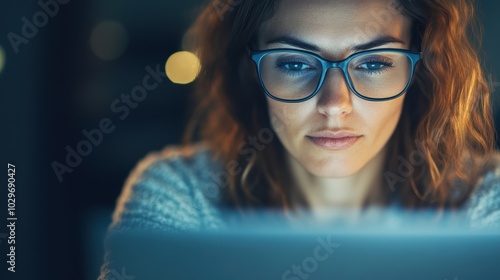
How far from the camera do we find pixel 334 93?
972 millimetres

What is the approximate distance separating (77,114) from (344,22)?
2.70 feet

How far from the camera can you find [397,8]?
999 mm

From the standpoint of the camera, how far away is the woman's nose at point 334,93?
97 centimetres

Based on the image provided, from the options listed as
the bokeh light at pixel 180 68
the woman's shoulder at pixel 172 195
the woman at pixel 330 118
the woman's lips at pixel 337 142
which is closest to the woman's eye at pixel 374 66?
the woman at pixel 330 118

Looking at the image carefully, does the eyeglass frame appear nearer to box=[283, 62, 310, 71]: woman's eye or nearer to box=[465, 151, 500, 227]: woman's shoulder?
box=[283, 62, 310, 71]: woman's eye

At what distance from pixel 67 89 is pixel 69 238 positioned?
38cm

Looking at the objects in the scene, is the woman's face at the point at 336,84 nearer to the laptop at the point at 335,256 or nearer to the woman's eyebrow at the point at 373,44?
the woman's eyebrow at the point at 373,44

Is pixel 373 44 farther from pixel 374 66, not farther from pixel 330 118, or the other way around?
pixel 330 118

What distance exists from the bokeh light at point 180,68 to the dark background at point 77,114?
3 centimetres

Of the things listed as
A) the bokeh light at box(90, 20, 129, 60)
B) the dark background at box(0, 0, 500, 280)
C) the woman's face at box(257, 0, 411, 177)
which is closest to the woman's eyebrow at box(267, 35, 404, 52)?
the woman's face at box(257, 0, 411, 177)

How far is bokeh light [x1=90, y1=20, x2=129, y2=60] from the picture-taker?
5.39 ft

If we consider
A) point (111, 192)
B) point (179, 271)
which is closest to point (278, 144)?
point (179, 271)

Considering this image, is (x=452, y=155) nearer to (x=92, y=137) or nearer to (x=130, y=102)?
(x=92, y=137)

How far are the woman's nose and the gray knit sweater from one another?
1.04ft
